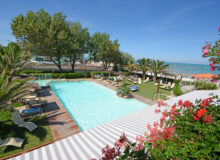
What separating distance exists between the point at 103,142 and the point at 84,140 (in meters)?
0.98

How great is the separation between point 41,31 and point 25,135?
803 inches

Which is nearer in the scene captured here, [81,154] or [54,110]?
[81,154]

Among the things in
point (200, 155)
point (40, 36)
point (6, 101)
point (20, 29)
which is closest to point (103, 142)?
point (200, 155)

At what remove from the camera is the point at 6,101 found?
224 inches

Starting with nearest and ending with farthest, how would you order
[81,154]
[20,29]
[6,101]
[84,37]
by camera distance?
[81,154]
[6,101]
[20,29]
[84,37]

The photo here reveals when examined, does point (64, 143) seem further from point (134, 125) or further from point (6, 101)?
point (6, 101)

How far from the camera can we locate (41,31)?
65.7ft

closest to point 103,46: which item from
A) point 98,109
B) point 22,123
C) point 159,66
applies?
point 159,66

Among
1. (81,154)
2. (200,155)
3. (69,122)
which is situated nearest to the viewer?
(200,155)

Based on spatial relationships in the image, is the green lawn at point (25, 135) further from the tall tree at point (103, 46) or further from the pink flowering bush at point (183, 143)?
the tall tree at point (103, 46)

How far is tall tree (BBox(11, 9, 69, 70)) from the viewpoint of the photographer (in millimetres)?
19562

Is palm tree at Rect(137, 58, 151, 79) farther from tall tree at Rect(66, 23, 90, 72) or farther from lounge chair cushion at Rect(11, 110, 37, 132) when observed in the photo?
lounge chair cushion at Rect(11, 110, 37, 132)

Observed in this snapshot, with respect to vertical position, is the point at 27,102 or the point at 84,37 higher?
the point at 84,37

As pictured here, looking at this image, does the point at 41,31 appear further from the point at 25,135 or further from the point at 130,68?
the point at 130,68
